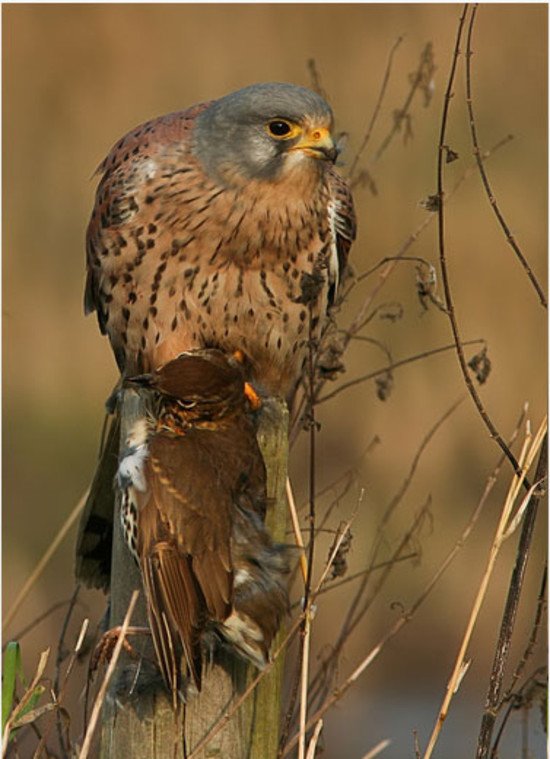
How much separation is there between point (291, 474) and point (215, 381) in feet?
8.69

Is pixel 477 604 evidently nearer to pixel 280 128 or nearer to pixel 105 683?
pixel 105 683

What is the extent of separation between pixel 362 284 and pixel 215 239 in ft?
7.44

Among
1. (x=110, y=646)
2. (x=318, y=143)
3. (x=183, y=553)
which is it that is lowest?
(x=110, y=646)

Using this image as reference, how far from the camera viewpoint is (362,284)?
653cm

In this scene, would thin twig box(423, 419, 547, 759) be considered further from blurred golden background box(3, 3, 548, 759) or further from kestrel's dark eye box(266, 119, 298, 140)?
blurred golden background box(3, 3, 548, 759)

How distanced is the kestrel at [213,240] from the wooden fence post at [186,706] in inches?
44.1

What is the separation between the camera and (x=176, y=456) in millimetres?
3076

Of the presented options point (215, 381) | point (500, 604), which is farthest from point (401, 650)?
point (215, 381)

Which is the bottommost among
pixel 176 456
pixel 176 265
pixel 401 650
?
pixel 401 650

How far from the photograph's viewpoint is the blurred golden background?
6.21m

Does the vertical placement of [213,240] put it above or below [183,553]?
above

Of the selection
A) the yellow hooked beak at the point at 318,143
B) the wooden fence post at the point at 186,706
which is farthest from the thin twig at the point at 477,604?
the yellow hooked beak at the point at 318,143

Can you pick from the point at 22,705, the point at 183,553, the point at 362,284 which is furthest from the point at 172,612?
the point at 362,284

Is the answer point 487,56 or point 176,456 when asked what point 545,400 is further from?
point 176,456
